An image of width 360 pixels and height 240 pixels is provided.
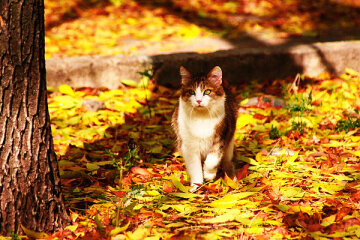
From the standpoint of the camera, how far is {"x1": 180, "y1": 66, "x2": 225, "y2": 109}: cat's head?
137 inches

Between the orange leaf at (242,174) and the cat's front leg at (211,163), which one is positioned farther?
the orange leaf at (242,174)

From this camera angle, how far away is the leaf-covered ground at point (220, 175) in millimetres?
2961

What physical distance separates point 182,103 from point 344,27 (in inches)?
251

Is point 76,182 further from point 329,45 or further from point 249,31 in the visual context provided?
A: point 249,31

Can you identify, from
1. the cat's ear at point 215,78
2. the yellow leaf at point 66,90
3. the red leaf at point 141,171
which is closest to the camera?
the cat's ear at point 215,78

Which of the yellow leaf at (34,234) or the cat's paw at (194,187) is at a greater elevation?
the cat's paw at (194,187)

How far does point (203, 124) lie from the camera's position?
3.54 m

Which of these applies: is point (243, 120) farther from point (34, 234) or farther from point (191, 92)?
point (34, 234)

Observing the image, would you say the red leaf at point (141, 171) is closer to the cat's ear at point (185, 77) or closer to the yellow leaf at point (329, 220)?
the cat's ear at point (185, 77)

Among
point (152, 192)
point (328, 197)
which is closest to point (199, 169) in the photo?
point (152, 192)

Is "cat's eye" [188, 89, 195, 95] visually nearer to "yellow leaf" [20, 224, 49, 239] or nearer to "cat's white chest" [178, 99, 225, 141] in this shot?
"cat's white chest" [178, 99, 225, 141]

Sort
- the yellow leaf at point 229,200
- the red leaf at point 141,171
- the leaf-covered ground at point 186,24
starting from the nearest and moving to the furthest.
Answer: the yellow leaf at point 229,200 < the red leaf at point 141,171 < the leaf-covered ground at point 186,24

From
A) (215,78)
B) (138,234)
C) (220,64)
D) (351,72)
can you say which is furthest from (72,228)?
(351,72)

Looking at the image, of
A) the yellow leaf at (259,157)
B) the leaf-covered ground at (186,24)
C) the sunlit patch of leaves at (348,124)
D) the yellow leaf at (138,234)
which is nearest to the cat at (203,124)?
the yellow leaf at (259,157)
